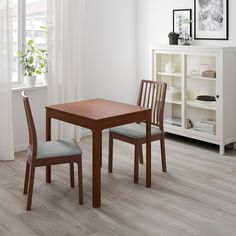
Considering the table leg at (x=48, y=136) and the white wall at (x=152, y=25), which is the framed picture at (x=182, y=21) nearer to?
the white wall at (x=152, y=25)

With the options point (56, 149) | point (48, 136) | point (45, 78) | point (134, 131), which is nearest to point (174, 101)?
point (134, 131)

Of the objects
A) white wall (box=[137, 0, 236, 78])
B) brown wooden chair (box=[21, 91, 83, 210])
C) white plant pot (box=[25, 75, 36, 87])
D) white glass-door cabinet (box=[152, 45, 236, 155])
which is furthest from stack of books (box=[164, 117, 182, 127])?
brown wooden chair (box=[21, 91, 83, 210])

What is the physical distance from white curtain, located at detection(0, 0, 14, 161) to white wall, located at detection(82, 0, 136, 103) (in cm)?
109

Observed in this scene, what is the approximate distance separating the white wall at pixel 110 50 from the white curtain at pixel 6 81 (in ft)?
3.56

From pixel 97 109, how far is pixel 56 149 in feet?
1.75

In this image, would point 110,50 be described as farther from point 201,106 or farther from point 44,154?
point 44,154

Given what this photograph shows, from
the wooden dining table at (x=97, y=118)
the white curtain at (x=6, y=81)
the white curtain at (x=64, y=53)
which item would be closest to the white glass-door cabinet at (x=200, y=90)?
the white curtain at (x=64, y=53)

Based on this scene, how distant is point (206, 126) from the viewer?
15.8 ft

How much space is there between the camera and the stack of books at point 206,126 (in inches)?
188

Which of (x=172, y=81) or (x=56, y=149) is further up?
(x=172, y=81)

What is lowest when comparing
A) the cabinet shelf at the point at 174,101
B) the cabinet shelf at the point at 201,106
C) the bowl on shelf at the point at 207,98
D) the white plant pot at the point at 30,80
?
the cabinet shelf at the point at 201,106

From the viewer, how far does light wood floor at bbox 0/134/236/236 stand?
2.96m

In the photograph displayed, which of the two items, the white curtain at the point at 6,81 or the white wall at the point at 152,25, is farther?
the white wall at the point at 152,25

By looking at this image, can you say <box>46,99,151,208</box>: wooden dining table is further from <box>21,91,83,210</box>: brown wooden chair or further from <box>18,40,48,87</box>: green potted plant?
<box>18,40,48,87</box>: green potted plant
